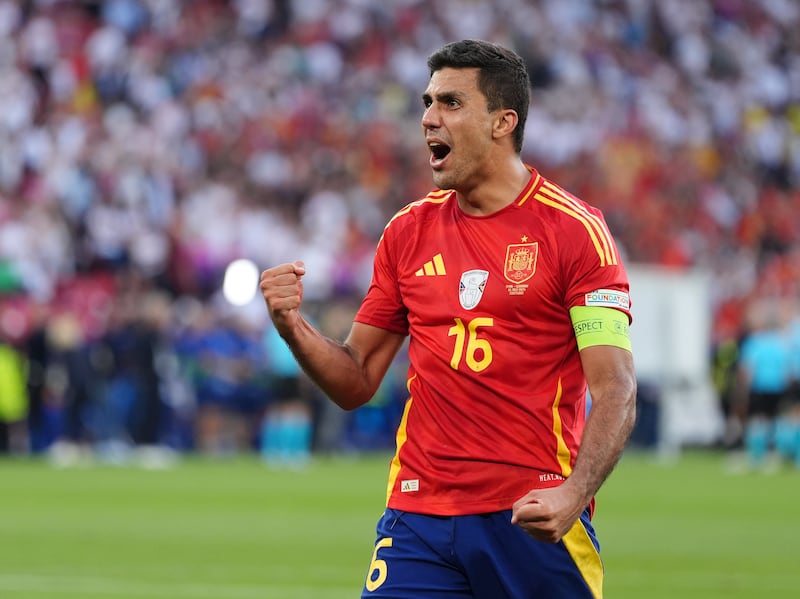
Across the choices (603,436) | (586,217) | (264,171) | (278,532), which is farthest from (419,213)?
(264,171)

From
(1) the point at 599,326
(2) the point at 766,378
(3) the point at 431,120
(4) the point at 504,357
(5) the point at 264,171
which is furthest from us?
(5) the point at 264,171

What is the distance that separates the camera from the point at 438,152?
5.47m

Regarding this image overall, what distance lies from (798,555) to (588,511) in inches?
335

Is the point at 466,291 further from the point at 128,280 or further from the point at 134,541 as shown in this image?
the point at 128,280

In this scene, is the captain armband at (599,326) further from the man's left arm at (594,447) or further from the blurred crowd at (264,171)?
the blurred crowd at (264,171)

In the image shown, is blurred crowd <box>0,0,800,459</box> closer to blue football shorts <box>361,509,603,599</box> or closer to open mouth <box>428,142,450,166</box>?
open mouth <box>428,142,450,166</box>

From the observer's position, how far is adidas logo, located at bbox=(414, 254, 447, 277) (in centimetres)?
545

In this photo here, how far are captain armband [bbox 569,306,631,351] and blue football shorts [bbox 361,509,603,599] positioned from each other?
543 mm

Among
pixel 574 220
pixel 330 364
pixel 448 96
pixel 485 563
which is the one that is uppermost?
pixel 448 96

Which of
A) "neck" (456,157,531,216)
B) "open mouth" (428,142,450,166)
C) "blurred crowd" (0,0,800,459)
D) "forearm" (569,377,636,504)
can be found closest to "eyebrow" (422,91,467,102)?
"open mouth" (428,142,450,166)

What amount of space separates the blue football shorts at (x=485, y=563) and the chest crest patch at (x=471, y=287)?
65 cm

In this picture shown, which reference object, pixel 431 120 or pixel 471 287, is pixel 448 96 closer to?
pixel 431 120

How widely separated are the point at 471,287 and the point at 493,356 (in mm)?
227

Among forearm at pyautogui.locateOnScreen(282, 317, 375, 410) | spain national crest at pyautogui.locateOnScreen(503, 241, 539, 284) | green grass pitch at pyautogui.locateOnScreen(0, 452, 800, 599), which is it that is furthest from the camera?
green grass pitch at pyautogui.locateOnScreen(0, 452, 800, 599)
